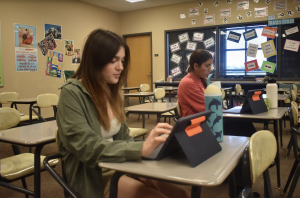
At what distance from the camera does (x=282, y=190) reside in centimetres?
212

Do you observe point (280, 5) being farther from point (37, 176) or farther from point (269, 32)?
point (37, 176)

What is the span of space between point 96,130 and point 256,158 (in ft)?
2.06

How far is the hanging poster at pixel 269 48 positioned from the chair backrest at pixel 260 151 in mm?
5545

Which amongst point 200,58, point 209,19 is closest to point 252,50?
point 209,19

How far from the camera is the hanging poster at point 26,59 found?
5.27 metres

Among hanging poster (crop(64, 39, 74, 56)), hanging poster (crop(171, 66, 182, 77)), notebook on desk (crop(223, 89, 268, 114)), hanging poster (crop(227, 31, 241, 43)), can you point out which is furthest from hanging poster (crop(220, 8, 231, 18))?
notebook on desk (crop(223, 89, 268, 114))

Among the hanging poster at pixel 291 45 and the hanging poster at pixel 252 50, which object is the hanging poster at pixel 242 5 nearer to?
the hanging poster at pixel 252 50

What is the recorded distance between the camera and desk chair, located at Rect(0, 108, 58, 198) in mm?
1474

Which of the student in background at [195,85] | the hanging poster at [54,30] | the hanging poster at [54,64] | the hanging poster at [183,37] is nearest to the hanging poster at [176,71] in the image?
the hanging poster at [183,37]

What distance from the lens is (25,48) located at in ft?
17.6

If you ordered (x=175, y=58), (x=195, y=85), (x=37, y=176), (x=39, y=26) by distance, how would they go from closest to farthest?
(x=37, y=176) → (x=195, y=85) → (x=39, y=26) → (x=175, y=58)

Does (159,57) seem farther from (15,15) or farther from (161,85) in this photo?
(15,15)

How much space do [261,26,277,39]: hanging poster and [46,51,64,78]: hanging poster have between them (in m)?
4.95

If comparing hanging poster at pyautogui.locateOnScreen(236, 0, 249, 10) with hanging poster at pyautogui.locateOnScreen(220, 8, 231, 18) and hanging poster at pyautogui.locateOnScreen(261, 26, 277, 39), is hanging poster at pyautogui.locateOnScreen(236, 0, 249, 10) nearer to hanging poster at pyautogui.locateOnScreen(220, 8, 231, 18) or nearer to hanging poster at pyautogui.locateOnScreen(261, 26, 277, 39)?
hanging poster at pyautogui.locateOnScreen(220, 8, 231, 18)
